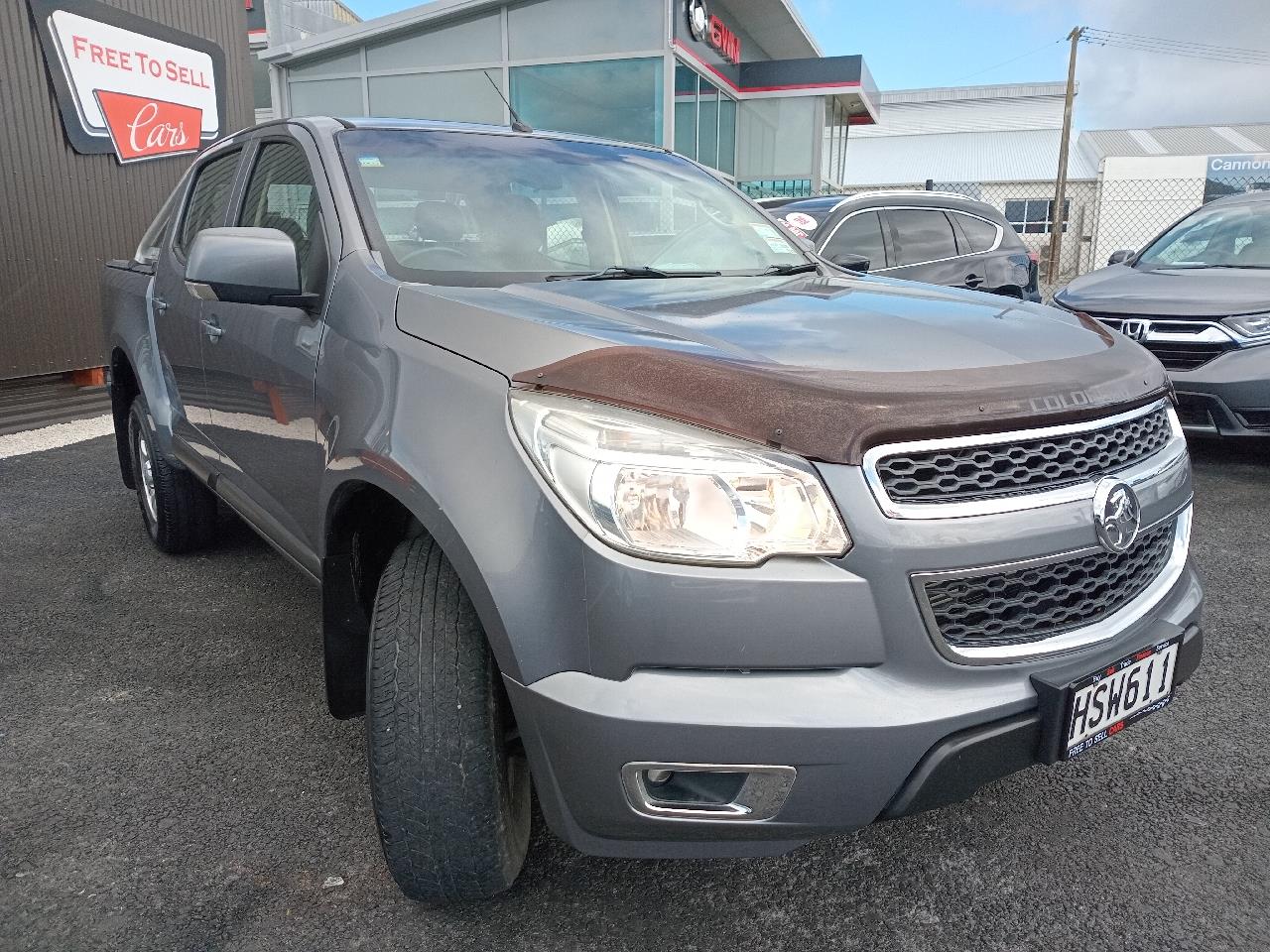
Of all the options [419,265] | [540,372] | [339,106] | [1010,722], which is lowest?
[1010,722]

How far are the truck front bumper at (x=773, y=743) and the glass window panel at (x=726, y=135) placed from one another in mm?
16186

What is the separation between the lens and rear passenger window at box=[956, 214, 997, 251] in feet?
24.1

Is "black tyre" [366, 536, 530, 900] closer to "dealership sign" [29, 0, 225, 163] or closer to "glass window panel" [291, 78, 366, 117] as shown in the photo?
"dealership sign" [29, 0, 225, 163]

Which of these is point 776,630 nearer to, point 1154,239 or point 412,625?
point 412,625

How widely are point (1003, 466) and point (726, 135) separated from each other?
17210 millimetres

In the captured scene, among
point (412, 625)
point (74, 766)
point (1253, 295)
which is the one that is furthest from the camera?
point (1253, 295)

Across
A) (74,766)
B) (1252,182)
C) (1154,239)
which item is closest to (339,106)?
(1154,239)

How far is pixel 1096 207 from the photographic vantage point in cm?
2784

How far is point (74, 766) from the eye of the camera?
245 cm

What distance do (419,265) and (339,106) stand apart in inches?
570

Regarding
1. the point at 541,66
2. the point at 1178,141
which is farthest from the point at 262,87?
the point at 1178,141

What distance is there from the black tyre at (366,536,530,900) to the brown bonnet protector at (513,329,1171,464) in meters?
0.46

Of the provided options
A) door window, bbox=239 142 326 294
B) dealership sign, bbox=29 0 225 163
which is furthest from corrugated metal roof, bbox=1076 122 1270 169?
door window, bbox=239 142 326 294

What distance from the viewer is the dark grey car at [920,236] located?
6.66 meters
